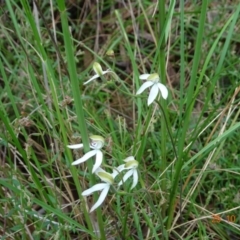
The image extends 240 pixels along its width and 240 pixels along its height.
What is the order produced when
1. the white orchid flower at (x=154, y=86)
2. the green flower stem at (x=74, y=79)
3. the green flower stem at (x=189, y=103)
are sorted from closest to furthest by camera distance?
the green flower stem at (x=74, y=79)
the white orchid flower at (x=154, y=86)
the green flower stem at (x=189, y=103)

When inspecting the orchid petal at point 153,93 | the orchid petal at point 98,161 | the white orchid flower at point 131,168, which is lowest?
the white orchid flower at point 131,168

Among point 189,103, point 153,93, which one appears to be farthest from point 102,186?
point 189,103

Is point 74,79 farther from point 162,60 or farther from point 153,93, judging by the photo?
point 162,60

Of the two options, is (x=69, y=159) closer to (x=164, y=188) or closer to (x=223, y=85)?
(x=164, y=188)

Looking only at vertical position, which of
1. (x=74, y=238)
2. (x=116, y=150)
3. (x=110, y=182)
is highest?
(x=110, y=182)

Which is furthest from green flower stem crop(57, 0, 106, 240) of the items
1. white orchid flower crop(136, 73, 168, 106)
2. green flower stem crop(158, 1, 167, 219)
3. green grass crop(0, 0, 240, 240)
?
green flower stem crop(158, 1, 167, 219)

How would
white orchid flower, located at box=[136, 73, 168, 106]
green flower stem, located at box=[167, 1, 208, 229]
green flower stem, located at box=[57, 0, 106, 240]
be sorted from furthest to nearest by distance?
green flower stem, located at box=[167, 1, 208, 229]
white orchid flower, located at box=[136, 73, 168, 106]
green flower stem, located at box=[57, 0, 106, 240]

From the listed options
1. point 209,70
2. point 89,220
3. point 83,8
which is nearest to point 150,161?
point 89,220

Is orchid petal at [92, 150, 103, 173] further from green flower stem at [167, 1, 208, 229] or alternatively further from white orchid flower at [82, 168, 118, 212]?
green flower stem at [167, 1, 208, 229]

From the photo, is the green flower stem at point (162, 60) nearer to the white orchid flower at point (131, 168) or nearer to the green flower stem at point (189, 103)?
the green flower stem at point (189, 103)

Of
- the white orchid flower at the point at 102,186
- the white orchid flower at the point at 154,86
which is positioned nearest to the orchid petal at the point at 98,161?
the white orchid flower at the point at 102,186

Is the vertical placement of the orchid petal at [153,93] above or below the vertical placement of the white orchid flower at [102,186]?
above
